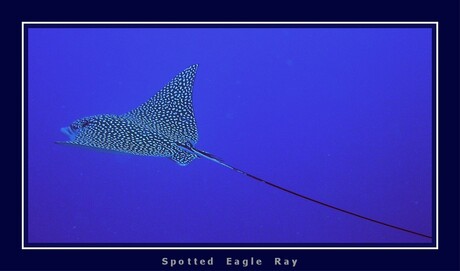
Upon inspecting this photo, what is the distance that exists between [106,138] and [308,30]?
3.97 m

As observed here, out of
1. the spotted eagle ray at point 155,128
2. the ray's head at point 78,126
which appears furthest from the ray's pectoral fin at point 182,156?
the ray's head at point 78,126

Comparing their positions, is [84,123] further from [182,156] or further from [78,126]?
[182,156]

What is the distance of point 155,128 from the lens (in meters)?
3.66

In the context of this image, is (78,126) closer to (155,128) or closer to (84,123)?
(84,123)

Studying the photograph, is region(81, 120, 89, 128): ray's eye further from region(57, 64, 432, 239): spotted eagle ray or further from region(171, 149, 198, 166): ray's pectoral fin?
region(171, 149, 198, 166): ray's pectoral fin

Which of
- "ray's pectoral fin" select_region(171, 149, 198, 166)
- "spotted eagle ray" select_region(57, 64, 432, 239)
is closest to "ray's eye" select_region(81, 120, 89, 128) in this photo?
"spotted eagle ray" select_region(57, 64, 432, 239)

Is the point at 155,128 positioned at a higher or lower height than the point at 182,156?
higher

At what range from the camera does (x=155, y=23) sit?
10.2 feet

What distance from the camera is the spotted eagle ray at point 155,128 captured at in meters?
3.42

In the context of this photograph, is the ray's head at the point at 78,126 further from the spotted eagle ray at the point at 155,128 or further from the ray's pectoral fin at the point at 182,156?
the ray's pectoral fin at the point at 182,156

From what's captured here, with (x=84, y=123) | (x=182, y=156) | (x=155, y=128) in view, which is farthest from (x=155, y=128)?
(x=84, y=123)

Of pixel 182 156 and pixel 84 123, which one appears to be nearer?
pixel 182 156
